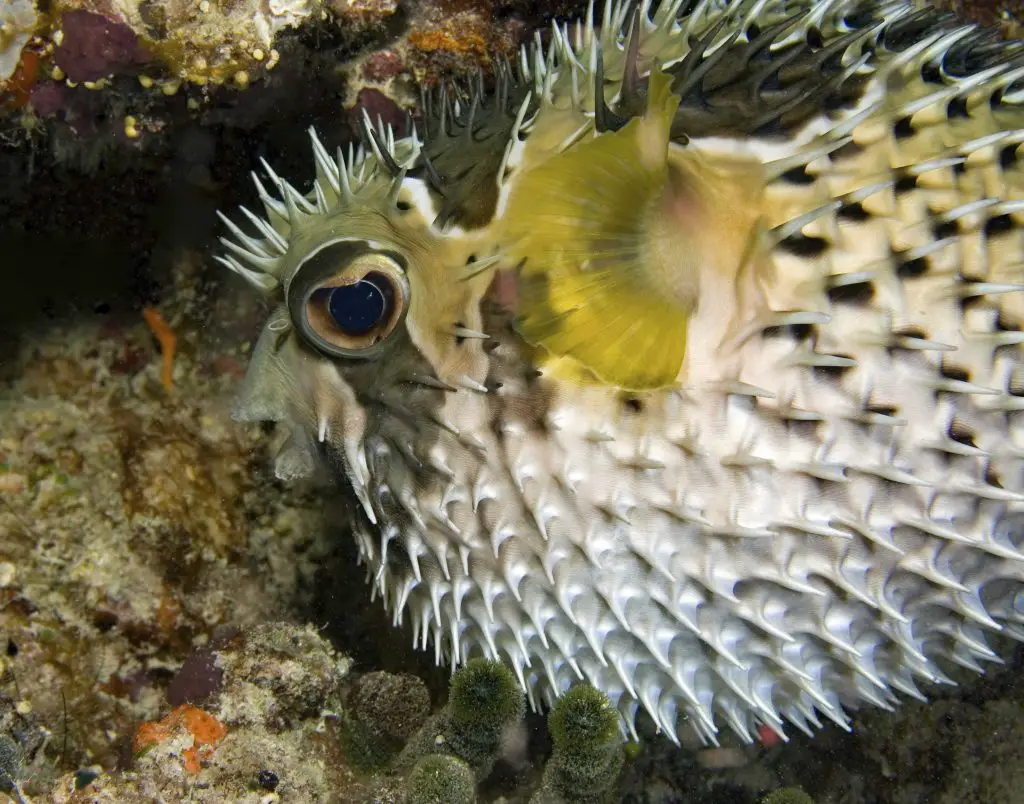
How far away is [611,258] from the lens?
4.39 feet

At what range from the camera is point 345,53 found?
2.32 meters

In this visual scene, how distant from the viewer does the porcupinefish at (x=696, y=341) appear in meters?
1.40

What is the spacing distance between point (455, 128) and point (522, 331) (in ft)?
2.06

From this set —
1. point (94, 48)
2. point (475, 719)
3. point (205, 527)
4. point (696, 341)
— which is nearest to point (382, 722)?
point (475, 719)

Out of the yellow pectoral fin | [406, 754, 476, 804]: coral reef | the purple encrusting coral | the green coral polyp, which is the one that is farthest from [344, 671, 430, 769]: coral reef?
the purple encrusting coral

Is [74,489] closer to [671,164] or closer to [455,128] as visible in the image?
[455,128]

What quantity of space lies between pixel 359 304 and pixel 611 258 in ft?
1.65

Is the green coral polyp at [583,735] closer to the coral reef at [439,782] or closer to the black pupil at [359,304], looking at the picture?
the coral reef at [439,782]

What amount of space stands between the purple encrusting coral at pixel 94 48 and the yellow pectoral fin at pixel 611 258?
1.06 meters

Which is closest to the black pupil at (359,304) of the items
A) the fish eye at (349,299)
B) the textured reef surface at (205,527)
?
the fish eye at (349,299)

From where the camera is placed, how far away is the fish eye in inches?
58.9

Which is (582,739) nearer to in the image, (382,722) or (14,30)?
(382,722)

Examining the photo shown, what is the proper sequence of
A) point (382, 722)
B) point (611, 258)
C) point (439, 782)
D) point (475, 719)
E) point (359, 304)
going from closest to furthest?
point (611, 258) → point (359, 304) → point (439, 782) → point (475, 719) → point (382, 722)

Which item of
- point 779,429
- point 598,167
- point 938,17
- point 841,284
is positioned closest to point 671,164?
point 598,167
